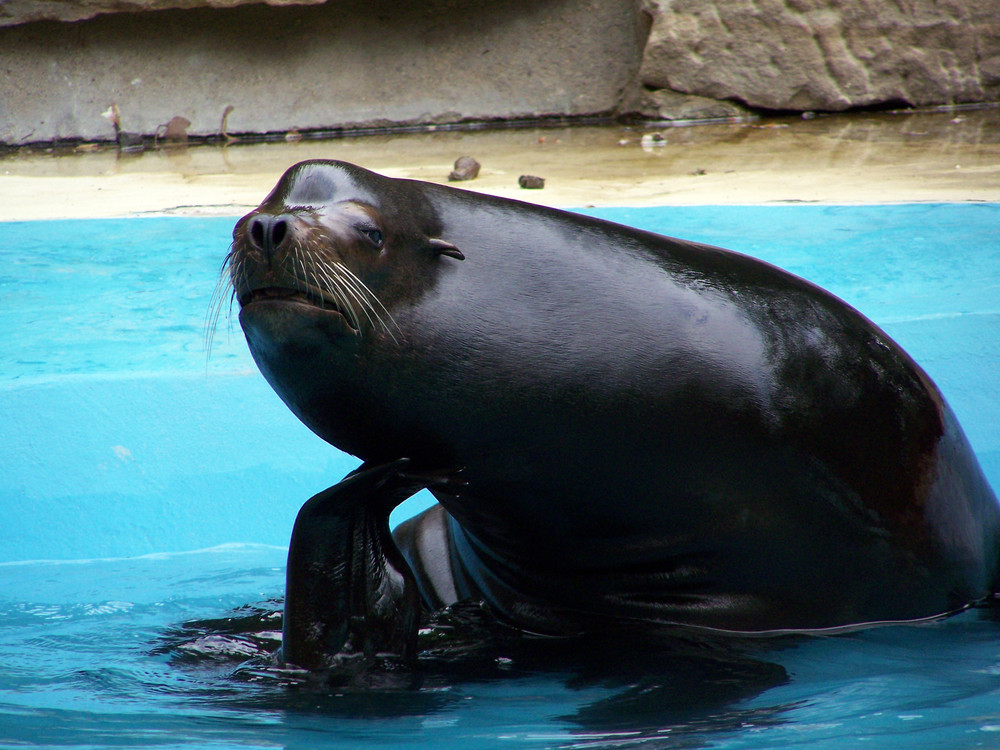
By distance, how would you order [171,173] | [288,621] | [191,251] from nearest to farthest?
[288,621] < [191,251] < [171,173]

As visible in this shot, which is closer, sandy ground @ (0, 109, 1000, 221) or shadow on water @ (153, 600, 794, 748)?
shadow on water @ (153, 600, 794, 748)

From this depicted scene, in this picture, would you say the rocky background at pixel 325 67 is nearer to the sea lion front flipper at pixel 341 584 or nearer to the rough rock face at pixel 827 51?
the rough rock face at pixel 827 51

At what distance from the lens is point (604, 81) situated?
1130 centimetres

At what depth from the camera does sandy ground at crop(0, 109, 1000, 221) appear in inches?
269

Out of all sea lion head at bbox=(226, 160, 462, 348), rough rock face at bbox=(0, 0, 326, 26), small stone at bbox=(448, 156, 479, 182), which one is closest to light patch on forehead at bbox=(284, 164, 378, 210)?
sea lion head at bbox=(226, 160, 462, 348)

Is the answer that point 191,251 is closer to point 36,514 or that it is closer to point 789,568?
point 36,514

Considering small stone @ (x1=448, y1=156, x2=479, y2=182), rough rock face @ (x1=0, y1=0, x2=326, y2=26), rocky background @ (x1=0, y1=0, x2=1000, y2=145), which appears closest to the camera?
small stone @ (x1=448, y1=156, x2=479, y2=182)

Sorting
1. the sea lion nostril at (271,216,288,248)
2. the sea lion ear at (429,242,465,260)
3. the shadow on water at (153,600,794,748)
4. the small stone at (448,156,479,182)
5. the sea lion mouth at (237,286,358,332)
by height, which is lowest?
the shadow on water at (153,600,794,748)

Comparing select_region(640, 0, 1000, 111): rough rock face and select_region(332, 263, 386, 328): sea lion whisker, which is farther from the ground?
select_region(640, 0, 1000, 111): rough rock face

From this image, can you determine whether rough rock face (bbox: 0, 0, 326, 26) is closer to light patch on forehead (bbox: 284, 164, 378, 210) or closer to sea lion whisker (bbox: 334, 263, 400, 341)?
light patch on forehead (bbox: 284, 164, 378, 210)

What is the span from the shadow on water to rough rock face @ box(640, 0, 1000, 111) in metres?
8.98

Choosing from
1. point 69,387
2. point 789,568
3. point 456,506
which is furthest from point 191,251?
point 789,568

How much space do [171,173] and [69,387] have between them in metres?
5.20

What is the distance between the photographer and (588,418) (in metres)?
2.18
